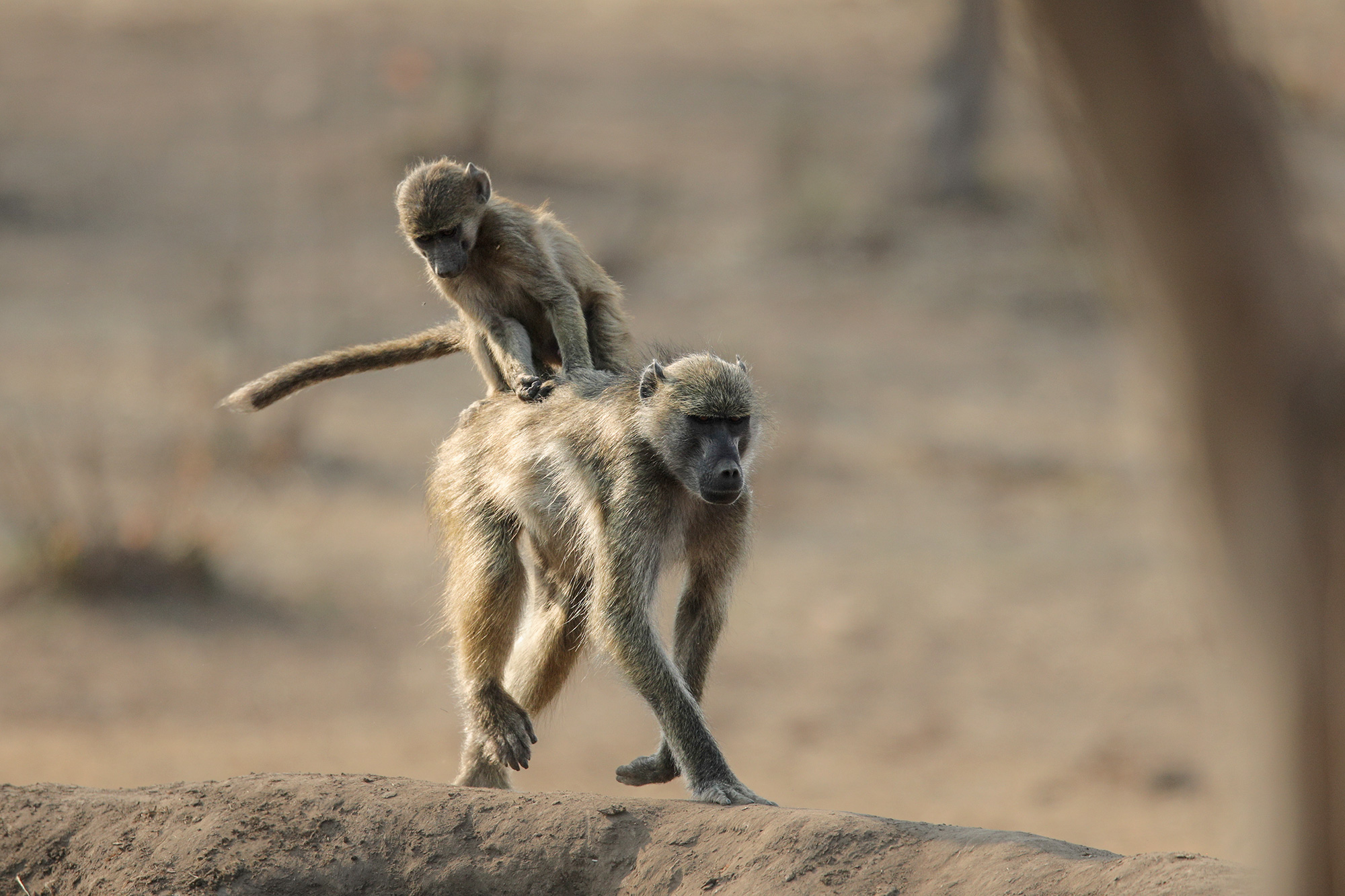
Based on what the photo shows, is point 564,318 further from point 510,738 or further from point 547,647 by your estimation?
point 510,738

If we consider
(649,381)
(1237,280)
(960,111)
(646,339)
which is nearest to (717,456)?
(649,381)

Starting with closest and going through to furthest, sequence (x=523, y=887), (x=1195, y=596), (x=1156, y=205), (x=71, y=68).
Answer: (x=1156, y=205) < (x=1195, y=596) < (x=523, y=887) < (x=71, y=68)

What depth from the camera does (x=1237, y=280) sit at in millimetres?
2365

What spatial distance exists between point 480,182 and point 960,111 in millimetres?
19485

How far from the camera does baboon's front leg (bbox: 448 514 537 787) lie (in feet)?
19.3

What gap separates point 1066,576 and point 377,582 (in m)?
6.79

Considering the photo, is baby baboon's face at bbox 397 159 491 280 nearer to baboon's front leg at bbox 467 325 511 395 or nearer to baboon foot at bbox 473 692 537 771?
baboon's front leg at bbox 467 325 511 395

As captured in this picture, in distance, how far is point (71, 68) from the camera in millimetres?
26516

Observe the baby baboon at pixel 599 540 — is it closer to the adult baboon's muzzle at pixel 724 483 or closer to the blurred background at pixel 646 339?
the adult baboon's muzzle at pixel 724 483

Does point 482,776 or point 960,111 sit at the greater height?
point 960,111

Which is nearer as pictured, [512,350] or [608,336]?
[512,350]

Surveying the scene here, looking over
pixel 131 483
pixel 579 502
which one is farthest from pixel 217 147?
pixel 579 502

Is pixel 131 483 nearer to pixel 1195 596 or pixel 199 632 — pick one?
pixel 199 632

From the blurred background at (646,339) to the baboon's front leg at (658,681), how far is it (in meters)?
0.44
